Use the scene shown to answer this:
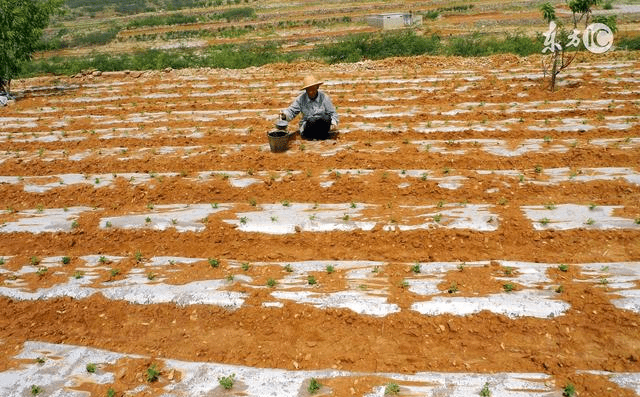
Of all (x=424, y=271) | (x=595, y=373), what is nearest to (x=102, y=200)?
(x=424, y=271)

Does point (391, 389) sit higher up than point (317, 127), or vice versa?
point (317, 127)

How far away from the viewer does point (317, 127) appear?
8.18 meters

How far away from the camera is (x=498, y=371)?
3527 millimetres

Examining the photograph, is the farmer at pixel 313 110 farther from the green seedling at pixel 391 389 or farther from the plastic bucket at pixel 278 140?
the green seedling at pixel 391 389

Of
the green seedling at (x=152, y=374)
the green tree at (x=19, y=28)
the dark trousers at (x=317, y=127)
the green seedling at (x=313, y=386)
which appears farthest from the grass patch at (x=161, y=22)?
the green seedling at (x=313, y=386)

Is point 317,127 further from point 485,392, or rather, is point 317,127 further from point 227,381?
point 485,392

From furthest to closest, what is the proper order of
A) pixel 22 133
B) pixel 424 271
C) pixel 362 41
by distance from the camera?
pixel 362 41 → pixel 22 133 → pixel 424 271

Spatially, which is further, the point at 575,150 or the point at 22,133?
the point at 22,133

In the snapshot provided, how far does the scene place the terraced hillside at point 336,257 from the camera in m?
3.68

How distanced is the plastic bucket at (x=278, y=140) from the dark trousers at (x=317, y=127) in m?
0.57

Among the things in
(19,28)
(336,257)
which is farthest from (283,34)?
(336,257)

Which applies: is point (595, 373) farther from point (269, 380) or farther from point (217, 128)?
point (217, 128)

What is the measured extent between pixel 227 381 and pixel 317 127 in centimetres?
550

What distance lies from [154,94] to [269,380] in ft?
38.6
